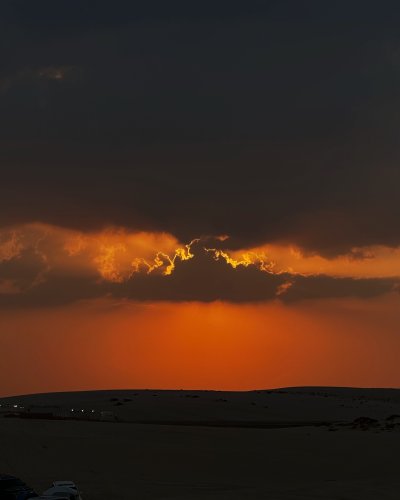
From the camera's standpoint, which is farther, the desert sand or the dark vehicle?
the desert sand

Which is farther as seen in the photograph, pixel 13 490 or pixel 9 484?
pixel 9 484

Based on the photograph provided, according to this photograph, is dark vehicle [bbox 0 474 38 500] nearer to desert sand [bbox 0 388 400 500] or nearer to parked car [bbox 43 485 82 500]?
parked car [bbox 43 485 82 500]

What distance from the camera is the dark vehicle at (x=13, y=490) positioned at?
112ft

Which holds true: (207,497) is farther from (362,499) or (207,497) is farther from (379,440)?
(379,440)

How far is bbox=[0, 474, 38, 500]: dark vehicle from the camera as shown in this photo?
34.1 metres

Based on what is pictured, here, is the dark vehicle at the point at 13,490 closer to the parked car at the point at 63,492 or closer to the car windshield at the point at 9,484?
→ the car windshield at the point at 9,484

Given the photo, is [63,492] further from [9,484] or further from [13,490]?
[9,484]

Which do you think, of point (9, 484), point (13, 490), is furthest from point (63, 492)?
point (9, 484)

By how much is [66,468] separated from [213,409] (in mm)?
50959

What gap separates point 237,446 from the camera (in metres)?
58.7

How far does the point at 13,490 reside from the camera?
3447 centimetres

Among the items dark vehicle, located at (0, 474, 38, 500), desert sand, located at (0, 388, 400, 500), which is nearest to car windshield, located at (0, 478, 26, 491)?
dark vehicle, located at (0, 474, 38, 500)

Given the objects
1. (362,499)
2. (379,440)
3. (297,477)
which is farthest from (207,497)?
(379,440)

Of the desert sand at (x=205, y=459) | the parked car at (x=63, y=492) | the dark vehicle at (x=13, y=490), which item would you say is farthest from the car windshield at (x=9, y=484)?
the desert sand at (x=205, y=459)
